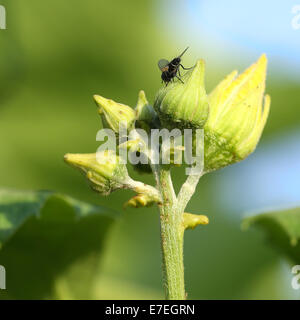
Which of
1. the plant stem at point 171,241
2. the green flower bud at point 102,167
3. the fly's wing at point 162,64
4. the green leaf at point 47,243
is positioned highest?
the fly's wing at point 162,64

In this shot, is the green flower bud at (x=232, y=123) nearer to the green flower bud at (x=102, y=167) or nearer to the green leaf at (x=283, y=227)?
the green flower bud at (x=102, y=167)

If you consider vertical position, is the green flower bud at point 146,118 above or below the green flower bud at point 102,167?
above

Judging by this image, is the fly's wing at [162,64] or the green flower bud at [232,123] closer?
the green flower bud at [232,123]

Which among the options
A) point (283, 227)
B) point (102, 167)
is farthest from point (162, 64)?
point (283, 227)

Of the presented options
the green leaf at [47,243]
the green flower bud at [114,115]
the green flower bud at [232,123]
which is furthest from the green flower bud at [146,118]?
the green leaf at [47,243]

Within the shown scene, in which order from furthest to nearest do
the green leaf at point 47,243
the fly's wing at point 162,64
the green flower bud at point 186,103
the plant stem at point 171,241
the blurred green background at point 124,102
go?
Answer: the blurred green background at point 124,102 → the green leaf at point 47,243 → the fly's wing at point 162,64 → the green flower bud at point 186,103 → the plant stem at point 171,241

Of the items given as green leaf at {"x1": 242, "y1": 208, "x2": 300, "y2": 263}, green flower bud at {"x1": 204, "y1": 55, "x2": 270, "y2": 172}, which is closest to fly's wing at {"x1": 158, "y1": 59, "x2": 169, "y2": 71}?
green flower bud at {"x1": 204, "y1": 55, "x2": 270, "y2": 172}

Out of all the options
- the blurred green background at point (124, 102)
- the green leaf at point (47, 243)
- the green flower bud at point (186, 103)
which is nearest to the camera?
the green flower bud at point (186, 103)
